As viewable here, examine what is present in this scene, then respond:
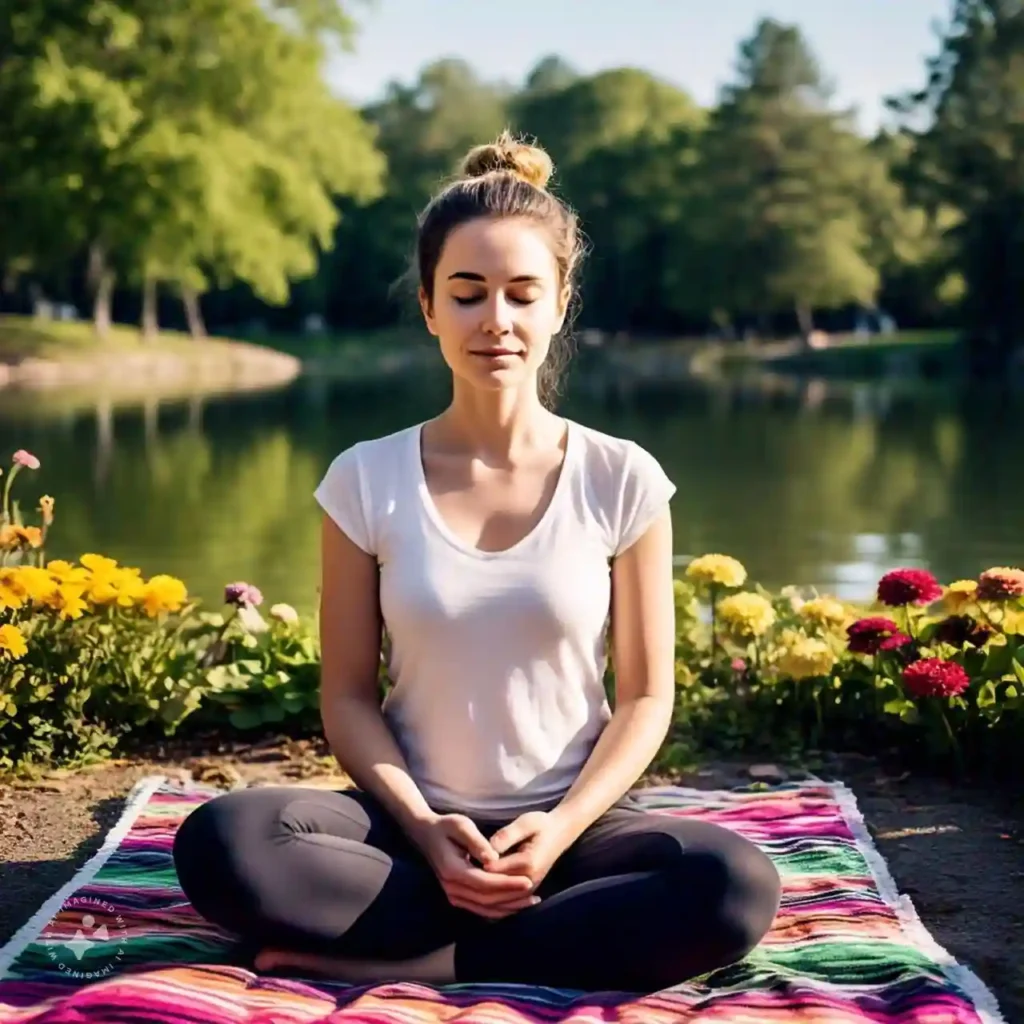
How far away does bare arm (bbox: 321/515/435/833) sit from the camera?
2418mm

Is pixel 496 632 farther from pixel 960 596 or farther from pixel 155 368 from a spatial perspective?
pixel 155 368

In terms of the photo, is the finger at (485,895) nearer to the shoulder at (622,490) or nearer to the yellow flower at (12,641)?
the shoulder at (622,490)

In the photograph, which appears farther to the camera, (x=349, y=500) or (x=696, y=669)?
(x=696, y=669)

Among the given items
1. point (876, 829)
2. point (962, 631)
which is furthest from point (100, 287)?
point (876, 829)

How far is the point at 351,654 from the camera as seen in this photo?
2488mm

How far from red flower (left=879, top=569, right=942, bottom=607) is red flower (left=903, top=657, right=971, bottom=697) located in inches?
9.1

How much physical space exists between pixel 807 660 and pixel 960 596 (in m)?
0.37

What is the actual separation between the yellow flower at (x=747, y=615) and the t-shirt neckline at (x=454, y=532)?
1363 millimetres

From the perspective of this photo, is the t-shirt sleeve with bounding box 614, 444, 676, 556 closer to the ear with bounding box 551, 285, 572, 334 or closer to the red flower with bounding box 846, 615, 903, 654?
the ear with bounding box 551, 285, 572, 334

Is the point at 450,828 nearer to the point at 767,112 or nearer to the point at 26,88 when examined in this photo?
the point at 26,88

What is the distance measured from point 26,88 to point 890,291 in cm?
2447


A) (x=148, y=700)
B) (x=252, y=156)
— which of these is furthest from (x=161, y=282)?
(x=148, y=700)

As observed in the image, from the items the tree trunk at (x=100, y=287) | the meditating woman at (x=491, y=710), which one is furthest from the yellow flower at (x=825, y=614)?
the tree trunk at (x=100, y=287)

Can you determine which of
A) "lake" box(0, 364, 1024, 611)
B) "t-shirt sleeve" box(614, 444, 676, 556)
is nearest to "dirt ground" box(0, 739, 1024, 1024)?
"t-shirt sleeve" box(614, 444, 676, 556)
